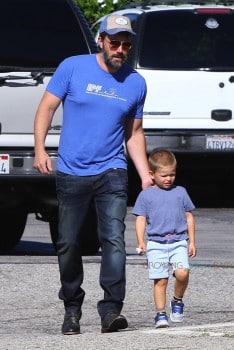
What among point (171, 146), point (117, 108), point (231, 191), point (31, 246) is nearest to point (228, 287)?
point (117, 108)

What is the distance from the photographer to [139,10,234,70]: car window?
15586 mm

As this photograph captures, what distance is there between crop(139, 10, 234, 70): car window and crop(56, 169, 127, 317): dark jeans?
737 centimetres

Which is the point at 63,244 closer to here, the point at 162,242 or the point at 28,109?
the point at 162,242

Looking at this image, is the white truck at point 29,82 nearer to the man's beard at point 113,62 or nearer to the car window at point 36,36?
the car window at point 36,36

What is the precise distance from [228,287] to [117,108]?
2513mm

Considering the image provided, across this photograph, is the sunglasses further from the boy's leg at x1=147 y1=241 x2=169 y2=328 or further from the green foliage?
the green foliage

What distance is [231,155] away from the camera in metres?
15.8

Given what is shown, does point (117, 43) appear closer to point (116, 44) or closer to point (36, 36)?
point (116, 44)

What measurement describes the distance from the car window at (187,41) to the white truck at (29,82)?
11.5 feet

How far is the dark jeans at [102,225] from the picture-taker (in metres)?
8.13

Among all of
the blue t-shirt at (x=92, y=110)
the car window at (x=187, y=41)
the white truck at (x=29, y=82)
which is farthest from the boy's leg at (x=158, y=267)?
the car window at (x=187, y=41)

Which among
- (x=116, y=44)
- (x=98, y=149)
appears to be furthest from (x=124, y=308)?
(x=116, y=44)

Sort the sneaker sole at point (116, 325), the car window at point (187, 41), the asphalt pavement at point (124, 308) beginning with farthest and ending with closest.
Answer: the car window at point (187, 41), the sneaker sole at point (116, 325), the asphalt pavement at point (124, 308)

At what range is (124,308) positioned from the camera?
9.48 m
